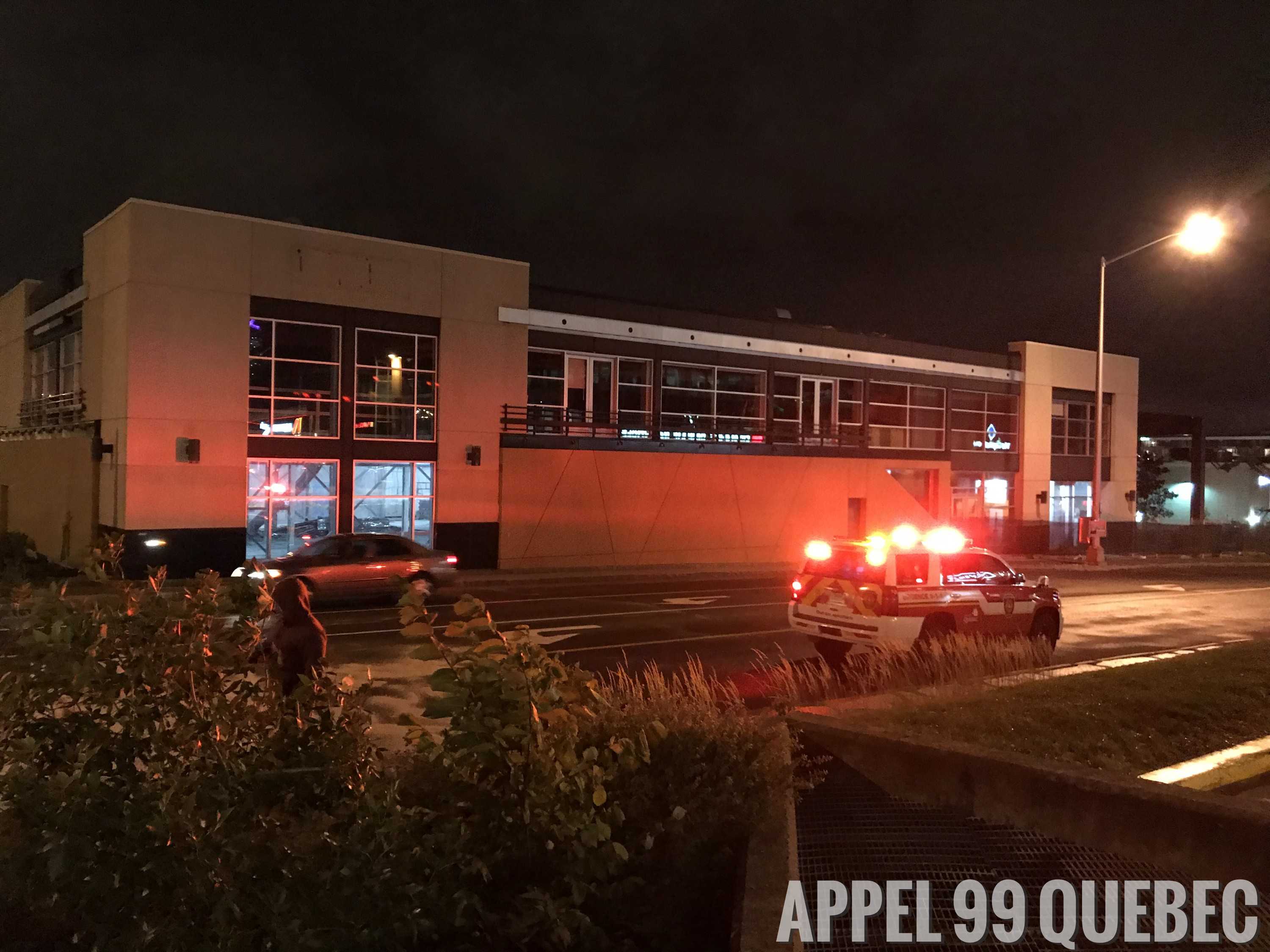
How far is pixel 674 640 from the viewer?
50.9 ft

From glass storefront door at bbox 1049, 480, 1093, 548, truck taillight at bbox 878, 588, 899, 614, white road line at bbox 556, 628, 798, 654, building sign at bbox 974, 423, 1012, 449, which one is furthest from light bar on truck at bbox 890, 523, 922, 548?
glass storefront door at bbox 1049, 480, 1093, 548

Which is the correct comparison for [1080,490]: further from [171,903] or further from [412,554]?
[171,903]

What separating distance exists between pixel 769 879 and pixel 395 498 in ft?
78.9

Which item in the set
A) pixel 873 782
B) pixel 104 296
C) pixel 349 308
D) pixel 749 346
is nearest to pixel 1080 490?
pixel 749 346

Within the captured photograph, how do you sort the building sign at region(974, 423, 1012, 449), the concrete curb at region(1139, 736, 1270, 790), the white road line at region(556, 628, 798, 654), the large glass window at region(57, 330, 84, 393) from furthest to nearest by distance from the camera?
the building sign at region(974, 423, 1012, 449), the large glass window at region(57, 330, 84, 393), the white road line at region(556, 628, 798, 654), the concrete curb at region(1139, 736, 1270, 790)

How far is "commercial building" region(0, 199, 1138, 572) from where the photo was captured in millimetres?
23625

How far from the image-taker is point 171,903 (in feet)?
13.0

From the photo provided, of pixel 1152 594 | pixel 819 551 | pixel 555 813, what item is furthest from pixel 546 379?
pixel 555 813

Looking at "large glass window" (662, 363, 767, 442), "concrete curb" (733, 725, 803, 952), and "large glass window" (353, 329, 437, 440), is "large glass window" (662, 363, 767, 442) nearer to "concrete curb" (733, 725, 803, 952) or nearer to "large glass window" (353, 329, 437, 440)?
"large glass window" (353, 329, 437, 440)

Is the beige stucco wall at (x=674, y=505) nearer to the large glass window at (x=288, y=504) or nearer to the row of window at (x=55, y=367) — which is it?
the large glass window at (x=288, y=504)

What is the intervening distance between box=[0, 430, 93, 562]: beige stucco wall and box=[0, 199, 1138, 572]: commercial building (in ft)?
0.40

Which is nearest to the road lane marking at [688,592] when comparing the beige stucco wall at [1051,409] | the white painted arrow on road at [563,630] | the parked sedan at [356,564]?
the parked sedan at [356,564]

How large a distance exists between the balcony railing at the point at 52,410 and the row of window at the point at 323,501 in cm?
573

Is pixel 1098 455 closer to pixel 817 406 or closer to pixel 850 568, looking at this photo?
pixel 817 406
